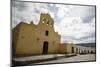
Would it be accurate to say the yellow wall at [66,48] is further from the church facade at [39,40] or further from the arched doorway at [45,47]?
the arched doorway at [45,47]

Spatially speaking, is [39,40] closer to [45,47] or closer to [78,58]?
[45,47]

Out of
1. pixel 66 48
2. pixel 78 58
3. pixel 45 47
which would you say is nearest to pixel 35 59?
pixel 45 47

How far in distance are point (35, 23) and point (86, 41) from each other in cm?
83

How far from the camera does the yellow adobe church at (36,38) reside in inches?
95.7

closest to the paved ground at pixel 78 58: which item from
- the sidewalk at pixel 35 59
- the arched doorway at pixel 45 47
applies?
the sidewalk at pixel 35 59

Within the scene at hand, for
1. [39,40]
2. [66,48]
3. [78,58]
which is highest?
[39,40]

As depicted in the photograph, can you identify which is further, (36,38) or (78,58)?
(78,58)

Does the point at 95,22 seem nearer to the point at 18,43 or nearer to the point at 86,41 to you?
the point at 86,41

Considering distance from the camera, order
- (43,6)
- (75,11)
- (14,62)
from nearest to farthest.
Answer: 1. (14,62)
2. (43,6)
3. (75,11)

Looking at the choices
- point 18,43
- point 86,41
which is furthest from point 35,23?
point 86,41

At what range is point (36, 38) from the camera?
254 cm

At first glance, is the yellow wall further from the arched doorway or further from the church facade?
the arched doorway

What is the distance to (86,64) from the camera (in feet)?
9.23

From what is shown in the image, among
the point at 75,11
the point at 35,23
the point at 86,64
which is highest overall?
the point at 75,11
